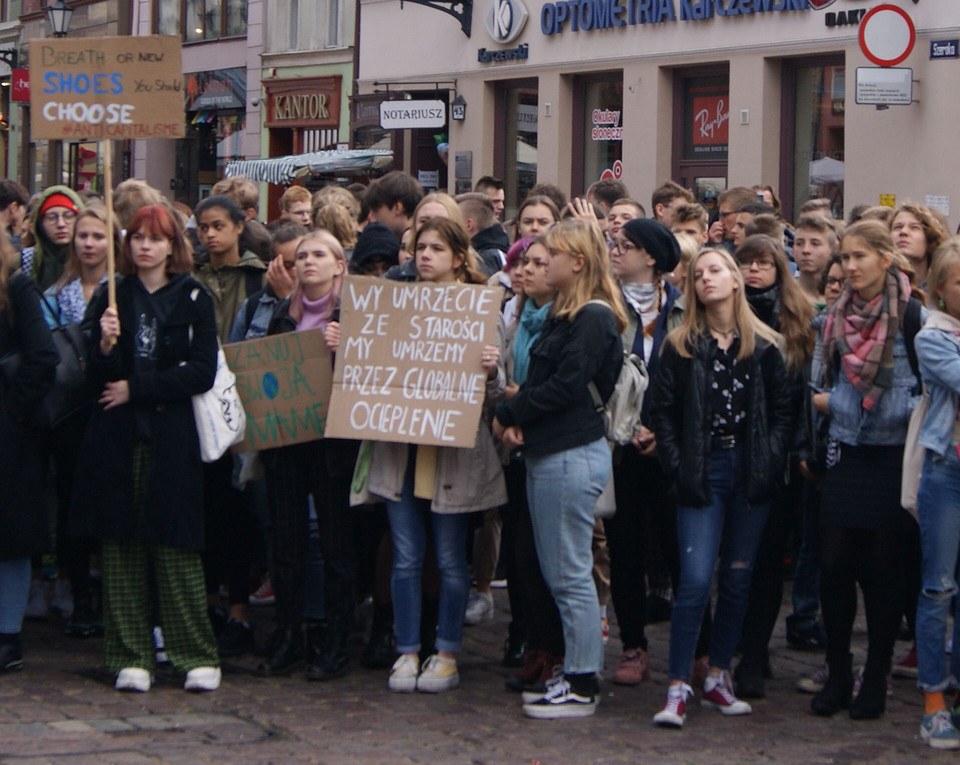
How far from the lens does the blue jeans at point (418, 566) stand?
671 centimetres

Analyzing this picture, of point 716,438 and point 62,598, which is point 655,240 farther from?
point 62,598

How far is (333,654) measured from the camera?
22.7 ft

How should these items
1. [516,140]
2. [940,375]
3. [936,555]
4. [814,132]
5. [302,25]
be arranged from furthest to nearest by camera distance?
[302,25] < [516,140] < [814,132] < [936,555] < [940,375]

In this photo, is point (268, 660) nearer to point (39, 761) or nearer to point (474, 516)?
point (474, 516)

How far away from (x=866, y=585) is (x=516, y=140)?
1849cm

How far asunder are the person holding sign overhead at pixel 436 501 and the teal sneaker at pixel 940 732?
192cm

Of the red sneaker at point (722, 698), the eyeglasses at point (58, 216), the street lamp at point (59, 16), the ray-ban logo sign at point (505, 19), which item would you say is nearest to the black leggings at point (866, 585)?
the red sneaker at point (722, 698)

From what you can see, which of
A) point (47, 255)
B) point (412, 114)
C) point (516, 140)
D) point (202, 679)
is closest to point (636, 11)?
point (516, 140)

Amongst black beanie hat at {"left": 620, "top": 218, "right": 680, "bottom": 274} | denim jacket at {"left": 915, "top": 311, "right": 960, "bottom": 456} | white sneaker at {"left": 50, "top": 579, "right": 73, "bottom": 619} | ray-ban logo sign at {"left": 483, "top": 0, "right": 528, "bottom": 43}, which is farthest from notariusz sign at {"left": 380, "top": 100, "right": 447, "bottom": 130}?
denim jacket at {"left": 915, "top": 311, "right": 960, "bottom": 456}

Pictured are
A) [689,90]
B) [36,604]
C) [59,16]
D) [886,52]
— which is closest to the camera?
[36,604]

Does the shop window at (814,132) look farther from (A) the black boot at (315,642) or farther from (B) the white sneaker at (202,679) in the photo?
(B) the white sneaker at (202,679)

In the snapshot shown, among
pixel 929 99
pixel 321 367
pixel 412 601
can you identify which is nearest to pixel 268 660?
pixel 412 601

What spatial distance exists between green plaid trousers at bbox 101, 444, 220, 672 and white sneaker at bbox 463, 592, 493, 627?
69.2 inches

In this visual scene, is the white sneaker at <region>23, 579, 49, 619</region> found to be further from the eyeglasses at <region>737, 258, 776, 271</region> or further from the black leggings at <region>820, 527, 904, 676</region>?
the black leggings at <region>820, 527, 904, 676</region>
